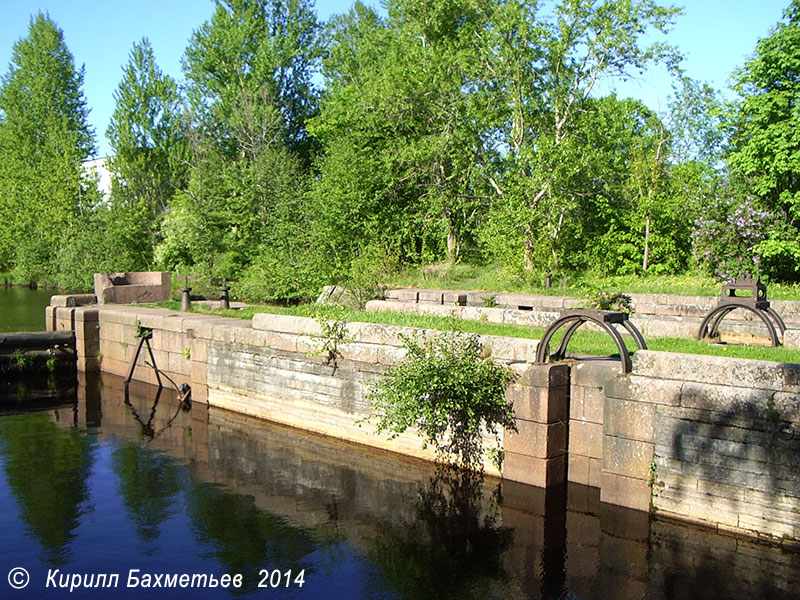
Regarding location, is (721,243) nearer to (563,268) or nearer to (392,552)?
(563,268)

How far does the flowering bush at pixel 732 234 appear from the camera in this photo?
1825 centimetres

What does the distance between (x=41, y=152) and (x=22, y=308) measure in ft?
66.4

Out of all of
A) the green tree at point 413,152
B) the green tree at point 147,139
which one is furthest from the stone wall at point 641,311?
the green tree at point 147,139

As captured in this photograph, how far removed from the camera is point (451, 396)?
9508 millimetres

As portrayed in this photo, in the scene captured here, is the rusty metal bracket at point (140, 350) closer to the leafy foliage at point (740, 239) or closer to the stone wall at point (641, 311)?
the stone wall at point (641, 311)

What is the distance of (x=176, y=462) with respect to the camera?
457 inches

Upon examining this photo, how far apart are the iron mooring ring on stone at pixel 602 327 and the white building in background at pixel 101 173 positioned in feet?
127

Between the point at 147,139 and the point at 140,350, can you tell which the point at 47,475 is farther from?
the point at 147,139

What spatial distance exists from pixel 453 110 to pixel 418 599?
1800 cm

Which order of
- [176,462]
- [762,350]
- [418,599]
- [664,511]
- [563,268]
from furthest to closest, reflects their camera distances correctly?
[563,268] < [176,462] < [762,350] < [664,511] < [418,599]

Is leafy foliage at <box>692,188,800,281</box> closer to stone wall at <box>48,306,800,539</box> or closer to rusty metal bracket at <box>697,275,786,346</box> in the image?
rusty metal bracket at <box>697,275,786,346</box>

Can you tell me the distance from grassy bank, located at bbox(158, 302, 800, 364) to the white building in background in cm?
3399

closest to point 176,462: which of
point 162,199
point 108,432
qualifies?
point 108,432

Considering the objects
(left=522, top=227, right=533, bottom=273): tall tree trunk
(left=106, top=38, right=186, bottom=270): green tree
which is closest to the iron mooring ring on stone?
(left=522, top=227, right=533, bottom=273): tall tree trunk
